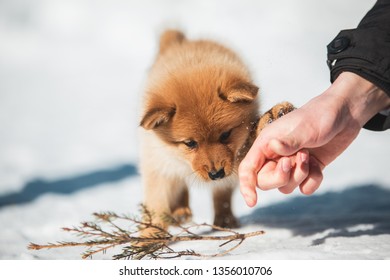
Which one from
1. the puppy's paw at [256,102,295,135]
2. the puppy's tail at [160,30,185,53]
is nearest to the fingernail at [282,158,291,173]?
the puppy's paw at [256,102,295,135]

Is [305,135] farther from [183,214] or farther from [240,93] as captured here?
[183,214]

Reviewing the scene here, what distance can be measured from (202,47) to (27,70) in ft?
5.97

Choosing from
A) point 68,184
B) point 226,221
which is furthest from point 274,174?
point 68,184

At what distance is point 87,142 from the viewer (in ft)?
10.5

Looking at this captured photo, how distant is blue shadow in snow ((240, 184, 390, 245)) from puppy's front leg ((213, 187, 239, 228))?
0.25 feet

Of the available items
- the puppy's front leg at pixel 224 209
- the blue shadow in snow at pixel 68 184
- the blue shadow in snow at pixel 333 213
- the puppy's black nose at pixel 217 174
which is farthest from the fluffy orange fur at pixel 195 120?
the blue shadow in snow at pixel 68 184

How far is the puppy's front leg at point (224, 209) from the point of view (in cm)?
209

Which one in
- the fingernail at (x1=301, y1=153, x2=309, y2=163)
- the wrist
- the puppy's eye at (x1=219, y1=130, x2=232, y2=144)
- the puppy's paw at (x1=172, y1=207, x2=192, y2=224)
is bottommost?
the fingernail at (x1=301, y1=153, x2=309, y2=163)

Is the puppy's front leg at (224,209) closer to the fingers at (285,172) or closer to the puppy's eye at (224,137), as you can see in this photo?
the puppy's eye at (224,137)

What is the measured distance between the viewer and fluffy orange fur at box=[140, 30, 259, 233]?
1.65 m

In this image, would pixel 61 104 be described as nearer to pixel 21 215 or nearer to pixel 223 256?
pixel 21 215

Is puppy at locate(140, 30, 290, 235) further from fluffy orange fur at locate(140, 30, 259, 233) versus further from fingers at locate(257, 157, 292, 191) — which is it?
fingers at locate(257, 157, 292, 191)

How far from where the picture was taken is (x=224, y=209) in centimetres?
211
